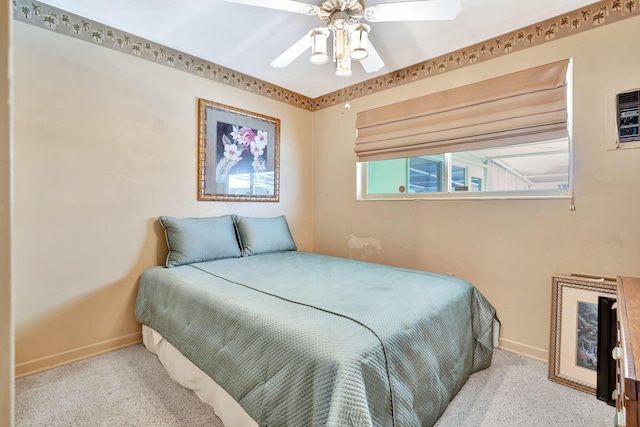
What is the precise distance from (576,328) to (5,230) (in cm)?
260

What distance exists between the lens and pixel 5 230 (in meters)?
0.42

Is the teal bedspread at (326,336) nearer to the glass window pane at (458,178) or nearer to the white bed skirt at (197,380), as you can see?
the white bed skirt at (197,380)

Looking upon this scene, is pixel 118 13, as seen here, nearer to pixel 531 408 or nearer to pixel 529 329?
pixel 531 408

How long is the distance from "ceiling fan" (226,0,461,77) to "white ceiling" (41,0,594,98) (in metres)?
0.37

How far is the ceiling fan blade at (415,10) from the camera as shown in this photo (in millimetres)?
1452

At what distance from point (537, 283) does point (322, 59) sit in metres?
2.13

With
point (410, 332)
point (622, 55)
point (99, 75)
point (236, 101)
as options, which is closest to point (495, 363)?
point (410, 332)

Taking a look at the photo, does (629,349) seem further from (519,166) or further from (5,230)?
(519,166)

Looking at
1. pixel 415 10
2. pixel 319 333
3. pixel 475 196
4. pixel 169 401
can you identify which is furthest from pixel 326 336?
pixel 475 196

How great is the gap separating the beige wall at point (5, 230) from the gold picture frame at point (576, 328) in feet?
8.23

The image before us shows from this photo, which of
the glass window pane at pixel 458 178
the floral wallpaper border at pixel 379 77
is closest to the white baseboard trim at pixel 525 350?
the glass window pane at pixel 458 178

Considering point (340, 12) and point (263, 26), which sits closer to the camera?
point (340, 12)

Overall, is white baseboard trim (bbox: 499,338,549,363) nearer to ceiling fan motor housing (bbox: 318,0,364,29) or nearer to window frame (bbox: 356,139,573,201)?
window frame (bbox: 356,139,573,201)

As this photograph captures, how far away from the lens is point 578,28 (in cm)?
194
